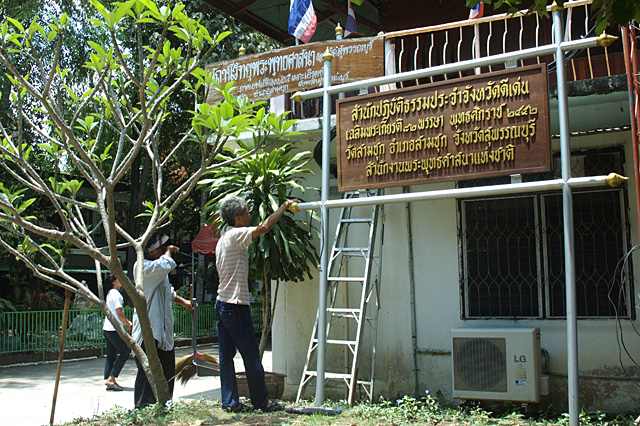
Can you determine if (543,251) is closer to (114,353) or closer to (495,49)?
(495,49)

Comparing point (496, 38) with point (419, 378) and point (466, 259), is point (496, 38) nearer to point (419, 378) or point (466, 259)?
point (466, 259)

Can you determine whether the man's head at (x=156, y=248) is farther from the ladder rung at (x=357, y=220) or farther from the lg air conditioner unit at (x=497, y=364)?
the lg air conditioner unit at (x=497, y=364)

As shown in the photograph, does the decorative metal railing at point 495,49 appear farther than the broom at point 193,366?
Yes

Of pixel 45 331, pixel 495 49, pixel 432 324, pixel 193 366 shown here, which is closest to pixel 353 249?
pixel 432 324

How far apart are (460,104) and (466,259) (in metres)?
2.56

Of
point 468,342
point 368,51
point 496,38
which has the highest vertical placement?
point 496,38

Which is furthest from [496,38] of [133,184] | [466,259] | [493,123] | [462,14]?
[133,184]

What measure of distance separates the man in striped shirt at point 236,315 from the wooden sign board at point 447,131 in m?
1.08

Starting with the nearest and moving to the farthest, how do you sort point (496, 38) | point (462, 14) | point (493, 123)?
1. point (493, 123)
2. point (496, 38)
3. point (462, 14)

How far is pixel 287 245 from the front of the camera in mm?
7648

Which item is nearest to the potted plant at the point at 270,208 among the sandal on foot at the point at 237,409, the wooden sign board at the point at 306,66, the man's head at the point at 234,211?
the wooden sign board at the point at 306,66

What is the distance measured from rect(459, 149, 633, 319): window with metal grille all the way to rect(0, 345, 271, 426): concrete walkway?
4158 mm

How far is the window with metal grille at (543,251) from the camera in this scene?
7340mm

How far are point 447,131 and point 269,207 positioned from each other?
2736 millimetres
